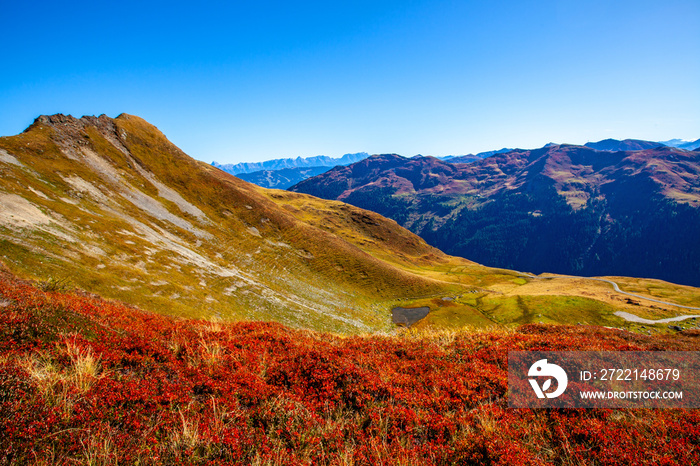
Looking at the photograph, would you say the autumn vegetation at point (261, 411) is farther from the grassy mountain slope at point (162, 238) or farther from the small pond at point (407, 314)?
the small pond at point (407, 314)

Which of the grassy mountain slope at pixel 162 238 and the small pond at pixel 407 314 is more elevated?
→ the grassy mountain slope at pixel 162 238

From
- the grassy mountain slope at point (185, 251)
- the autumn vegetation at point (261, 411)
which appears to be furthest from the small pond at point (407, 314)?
the autumn vegetation at point (261, 411)

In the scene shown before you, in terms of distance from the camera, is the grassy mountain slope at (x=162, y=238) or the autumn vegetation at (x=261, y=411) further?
the grassy mountain slope at (x=162, y=238)

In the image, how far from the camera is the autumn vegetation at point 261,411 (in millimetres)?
5184

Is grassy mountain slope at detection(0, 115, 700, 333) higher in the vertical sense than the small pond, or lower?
higher

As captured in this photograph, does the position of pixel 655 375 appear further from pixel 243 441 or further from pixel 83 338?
pixel 83 338

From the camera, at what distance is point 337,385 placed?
8805mm

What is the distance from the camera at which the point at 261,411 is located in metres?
6.88

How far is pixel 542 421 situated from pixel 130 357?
1206 centimetres

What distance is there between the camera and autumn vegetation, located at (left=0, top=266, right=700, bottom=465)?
5.18 metres

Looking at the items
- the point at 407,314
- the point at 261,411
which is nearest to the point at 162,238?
the point at 261,411

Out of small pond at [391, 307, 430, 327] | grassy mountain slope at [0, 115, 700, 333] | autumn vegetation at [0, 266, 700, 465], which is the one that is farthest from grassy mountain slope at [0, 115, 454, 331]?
autumn vegetation at [0, 266, 700, 465]

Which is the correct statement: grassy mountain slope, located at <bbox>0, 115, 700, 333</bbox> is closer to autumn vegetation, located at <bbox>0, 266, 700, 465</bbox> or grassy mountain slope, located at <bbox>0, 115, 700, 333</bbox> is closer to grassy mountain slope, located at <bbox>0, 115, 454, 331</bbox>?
grassy mountain slope, located at <bbox>0, 115, 454, 331</bbox>

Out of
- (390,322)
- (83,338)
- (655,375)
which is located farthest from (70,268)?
(390,322)
